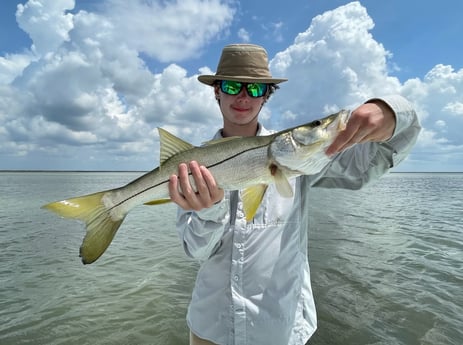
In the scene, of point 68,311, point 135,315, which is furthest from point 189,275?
point 68,311

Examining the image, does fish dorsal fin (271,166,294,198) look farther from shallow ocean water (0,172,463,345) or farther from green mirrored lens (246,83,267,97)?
shallow ocean water (0,172,463,345)

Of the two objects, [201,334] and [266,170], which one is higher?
[266,170]

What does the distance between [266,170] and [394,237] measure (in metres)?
12.6

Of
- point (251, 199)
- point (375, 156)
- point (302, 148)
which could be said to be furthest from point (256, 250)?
point (375, 156)

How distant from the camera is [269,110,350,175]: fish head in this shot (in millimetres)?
2436

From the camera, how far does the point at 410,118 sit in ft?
7.49

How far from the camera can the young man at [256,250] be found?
8.33 ft

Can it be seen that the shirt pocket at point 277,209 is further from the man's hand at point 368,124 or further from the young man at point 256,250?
the man's hand at point 368,124

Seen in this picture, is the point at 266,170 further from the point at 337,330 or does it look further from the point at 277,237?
the point at 337,330

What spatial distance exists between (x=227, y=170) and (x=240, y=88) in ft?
3.25

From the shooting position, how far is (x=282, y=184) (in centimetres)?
254

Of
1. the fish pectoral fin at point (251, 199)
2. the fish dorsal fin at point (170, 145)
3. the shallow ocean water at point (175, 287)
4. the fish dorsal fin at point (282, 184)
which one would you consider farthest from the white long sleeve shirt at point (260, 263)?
the shallow ocean water at point (175, 287)

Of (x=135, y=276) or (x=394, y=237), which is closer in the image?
(x=135, y=276)

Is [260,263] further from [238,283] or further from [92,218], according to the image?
[92,218]
